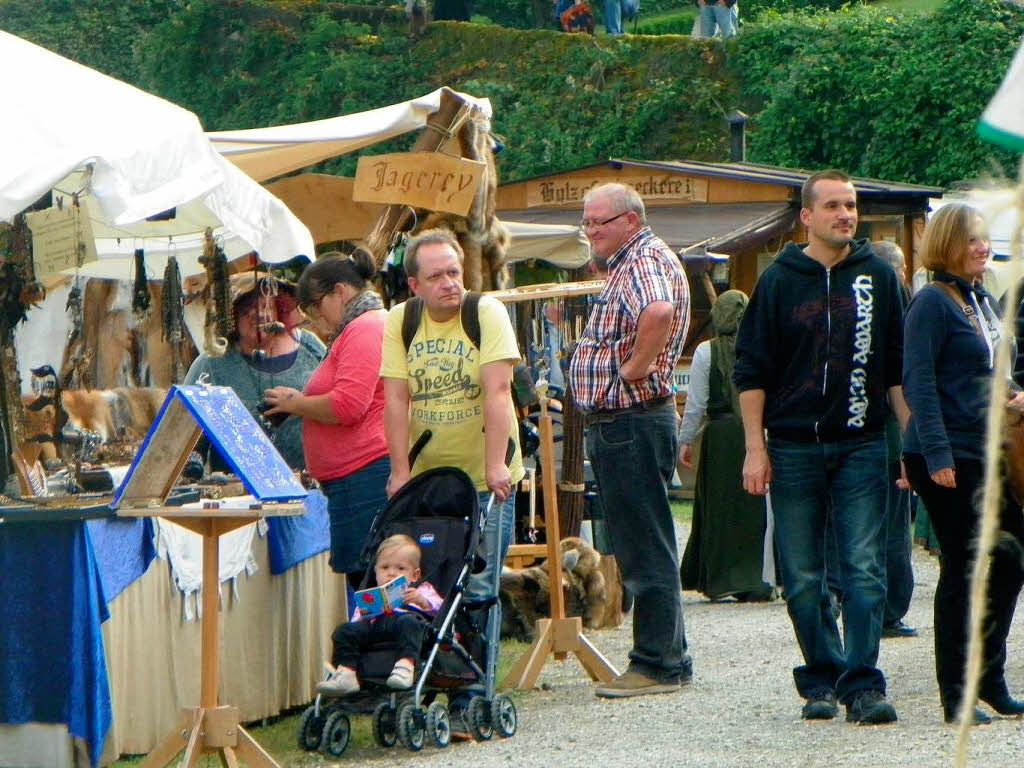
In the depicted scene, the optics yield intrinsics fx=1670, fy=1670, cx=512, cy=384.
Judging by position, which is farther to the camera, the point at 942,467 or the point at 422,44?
the point at 422,44

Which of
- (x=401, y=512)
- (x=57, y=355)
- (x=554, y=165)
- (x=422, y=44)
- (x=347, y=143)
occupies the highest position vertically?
(x=422, y=44)

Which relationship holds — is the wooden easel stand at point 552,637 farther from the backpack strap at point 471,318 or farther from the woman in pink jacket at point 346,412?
the backpack strap at point 471,318

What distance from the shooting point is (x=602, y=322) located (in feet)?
20.9

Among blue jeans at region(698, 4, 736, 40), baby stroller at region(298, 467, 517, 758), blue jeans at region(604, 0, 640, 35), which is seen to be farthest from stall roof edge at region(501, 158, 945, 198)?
blue jeans at region(604, 0, 640, 35)

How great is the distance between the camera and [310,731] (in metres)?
5.55

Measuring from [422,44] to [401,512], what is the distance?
978 inches

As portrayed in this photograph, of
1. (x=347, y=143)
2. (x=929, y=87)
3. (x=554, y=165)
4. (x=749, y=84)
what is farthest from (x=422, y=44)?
(x=347, y=143)

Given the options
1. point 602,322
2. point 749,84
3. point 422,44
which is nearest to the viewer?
point 602,322

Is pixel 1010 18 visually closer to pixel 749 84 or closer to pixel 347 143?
pixel 749 84

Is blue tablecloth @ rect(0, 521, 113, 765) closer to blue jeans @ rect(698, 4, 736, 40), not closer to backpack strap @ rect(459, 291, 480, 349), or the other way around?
backpack strap @ rect(459, 291, 480, 349)

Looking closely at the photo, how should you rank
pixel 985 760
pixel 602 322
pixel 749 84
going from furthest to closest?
pixel 749 84 < pixel 602 322 < pixel 985 760

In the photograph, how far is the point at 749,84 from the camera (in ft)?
79.7

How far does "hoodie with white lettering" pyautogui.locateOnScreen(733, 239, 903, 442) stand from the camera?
560 cm

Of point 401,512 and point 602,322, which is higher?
point 602,322
